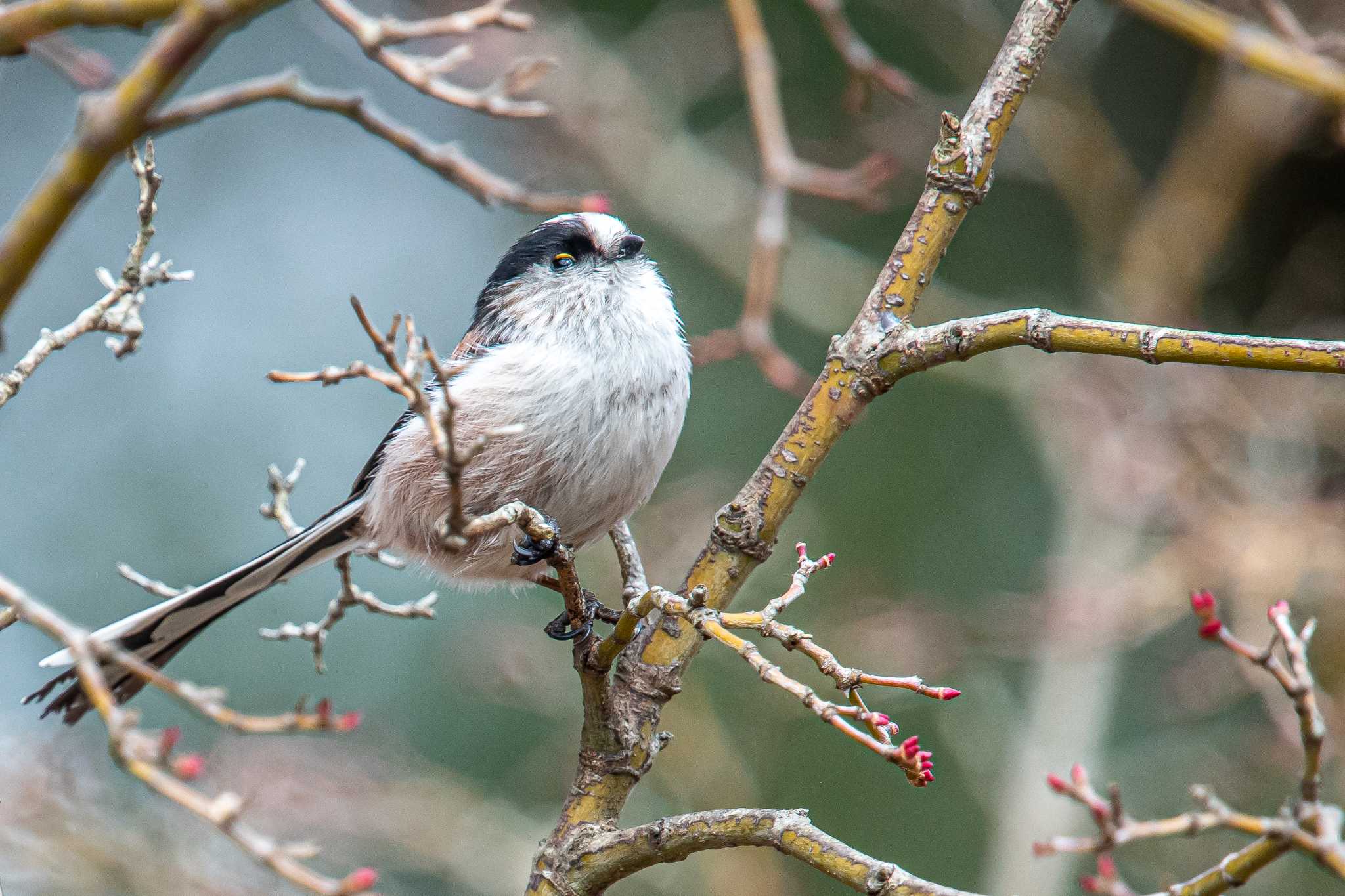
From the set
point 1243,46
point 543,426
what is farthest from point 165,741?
point 1243,46

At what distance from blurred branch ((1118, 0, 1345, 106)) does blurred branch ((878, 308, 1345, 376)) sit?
6.48 feet

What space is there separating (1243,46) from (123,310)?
322 centimetres

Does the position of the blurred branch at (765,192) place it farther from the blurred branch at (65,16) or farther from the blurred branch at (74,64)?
the blurred branch at (65,16)

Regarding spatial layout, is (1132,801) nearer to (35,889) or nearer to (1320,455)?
(1320,455)

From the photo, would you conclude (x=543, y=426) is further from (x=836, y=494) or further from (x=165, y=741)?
(x=836, y=494)

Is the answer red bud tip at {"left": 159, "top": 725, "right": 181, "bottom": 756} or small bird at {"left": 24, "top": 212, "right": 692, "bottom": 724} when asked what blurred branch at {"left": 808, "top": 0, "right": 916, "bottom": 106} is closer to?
small bird at {"left": 24, "top": 212, "right": 692, "bottom": 724}

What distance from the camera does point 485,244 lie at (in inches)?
380

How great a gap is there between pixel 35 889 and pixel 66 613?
150 inches

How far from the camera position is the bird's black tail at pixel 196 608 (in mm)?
2496

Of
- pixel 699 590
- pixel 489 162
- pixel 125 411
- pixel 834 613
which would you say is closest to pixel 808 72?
pixel 489 162

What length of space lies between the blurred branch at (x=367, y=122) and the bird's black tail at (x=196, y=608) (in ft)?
4.11

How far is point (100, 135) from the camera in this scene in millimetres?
1272

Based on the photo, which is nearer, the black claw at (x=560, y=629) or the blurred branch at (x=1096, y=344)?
the blurred branch at (x=1096, y=344)

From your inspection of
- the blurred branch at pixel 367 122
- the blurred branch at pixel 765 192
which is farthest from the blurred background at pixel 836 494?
the blurred branch at pixel 367 122
